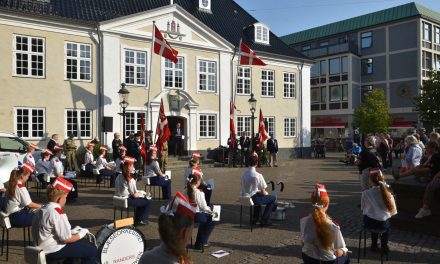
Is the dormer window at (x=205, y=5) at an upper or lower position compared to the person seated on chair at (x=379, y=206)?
upper

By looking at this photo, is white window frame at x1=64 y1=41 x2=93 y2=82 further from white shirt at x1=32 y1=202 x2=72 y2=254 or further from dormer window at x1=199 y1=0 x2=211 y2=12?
white shirt at x1=32 y1=202 x2=72 y2=254

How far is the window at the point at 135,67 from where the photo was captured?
22984 millimetres

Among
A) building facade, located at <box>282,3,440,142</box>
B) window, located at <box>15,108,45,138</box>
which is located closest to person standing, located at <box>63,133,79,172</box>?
window, located at <box>15,108,45,138</box>

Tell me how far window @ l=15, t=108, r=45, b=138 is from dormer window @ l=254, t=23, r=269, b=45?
634 inches

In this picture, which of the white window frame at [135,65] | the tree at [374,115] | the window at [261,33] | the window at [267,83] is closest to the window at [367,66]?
the tree at [374,115]

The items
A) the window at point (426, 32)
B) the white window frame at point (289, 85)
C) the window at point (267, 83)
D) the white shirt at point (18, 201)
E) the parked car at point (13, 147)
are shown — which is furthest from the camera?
the window at point (426, 32)

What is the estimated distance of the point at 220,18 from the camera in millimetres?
30156

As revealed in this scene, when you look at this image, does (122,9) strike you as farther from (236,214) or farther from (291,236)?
(291,236)

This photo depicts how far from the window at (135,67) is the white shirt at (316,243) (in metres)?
19.4

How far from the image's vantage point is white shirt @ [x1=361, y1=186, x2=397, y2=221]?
22.2 feet

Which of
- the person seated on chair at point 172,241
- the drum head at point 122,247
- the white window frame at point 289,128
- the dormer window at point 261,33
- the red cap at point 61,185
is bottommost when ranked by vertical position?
the drum head at point 122,247

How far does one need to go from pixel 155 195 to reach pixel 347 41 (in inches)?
1709

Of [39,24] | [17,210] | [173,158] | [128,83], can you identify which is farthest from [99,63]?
[17,210]

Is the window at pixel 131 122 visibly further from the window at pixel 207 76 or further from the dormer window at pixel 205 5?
the dormer window at pixel 205 5
